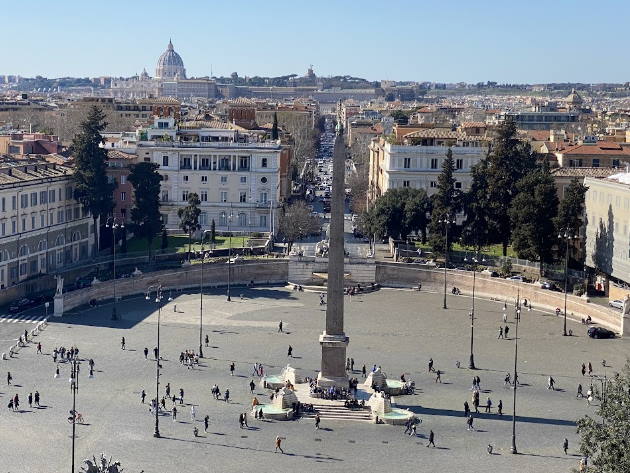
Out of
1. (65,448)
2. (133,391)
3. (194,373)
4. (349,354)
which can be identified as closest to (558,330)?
(349,354)

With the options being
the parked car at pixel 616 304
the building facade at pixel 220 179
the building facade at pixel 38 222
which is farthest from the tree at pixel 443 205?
the building facade at pixel 38 222

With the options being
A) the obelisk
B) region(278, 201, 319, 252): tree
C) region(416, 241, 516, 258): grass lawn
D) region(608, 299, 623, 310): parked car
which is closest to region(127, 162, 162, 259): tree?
region(278, 201, 319, 252): tree

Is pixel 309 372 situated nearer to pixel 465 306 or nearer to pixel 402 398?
pixel 402 398

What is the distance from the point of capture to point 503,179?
250ft

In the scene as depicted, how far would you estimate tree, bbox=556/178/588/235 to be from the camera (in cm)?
6906

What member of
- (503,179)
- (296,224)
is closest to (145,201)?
(296,224)

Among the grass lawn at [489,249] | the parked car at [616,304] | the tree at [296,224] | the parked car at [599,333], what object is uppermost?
the tree at [296,224]

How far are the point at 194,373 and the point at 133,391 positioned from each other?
4.10 m

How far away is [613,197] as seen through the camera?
69.3 meters

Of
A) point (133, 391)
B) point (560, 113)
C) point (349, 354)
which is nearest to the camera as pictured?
point (133, 391)

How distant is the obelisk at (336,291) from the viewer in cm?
4462

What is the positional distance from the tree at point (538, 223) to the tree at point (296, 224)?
1628cm

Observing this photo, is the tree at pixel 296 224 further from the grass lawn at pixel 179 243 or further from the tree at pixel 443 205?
the tree at pixel 443 205

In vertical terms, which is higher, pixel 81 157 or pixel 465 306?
pixel 81 157
